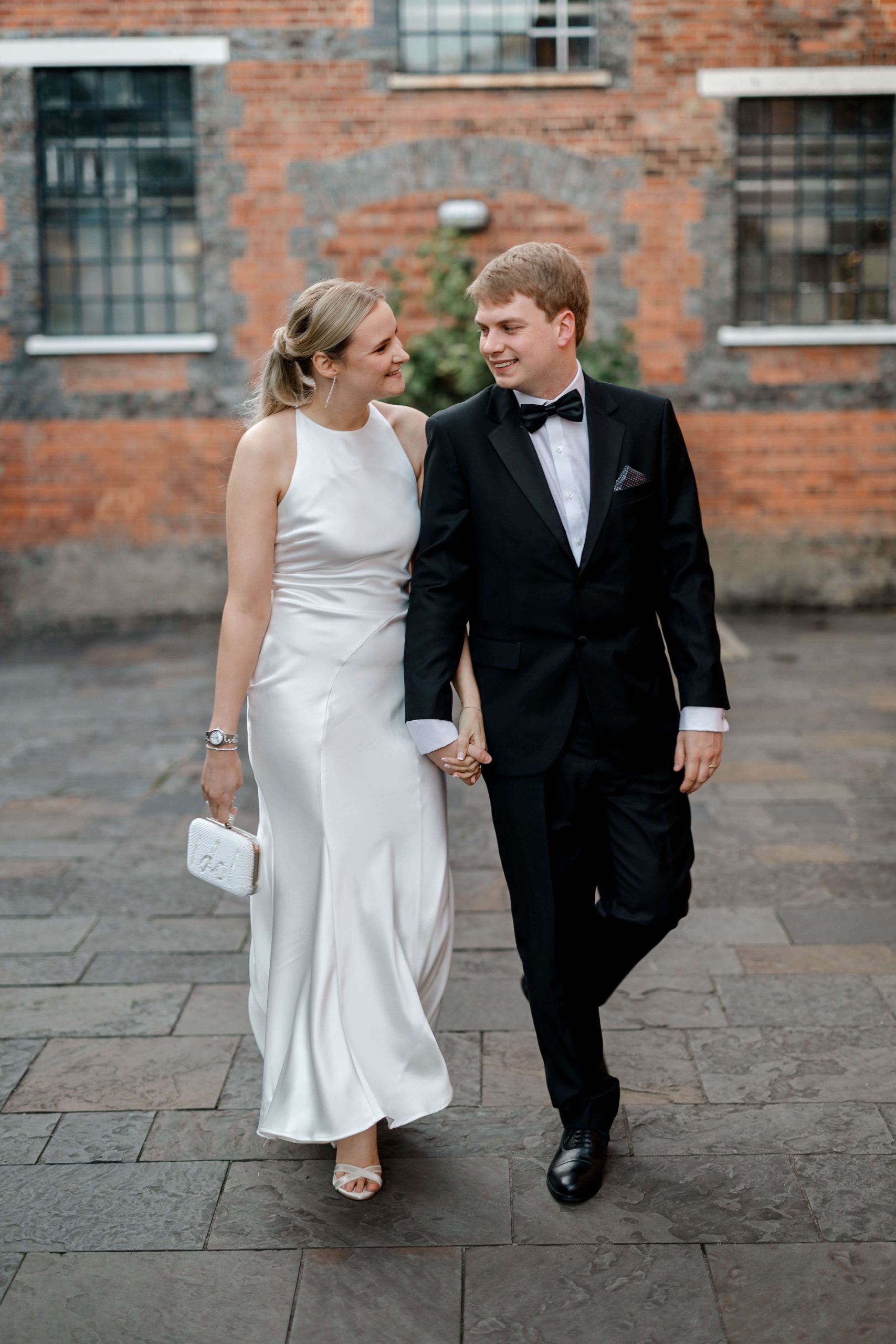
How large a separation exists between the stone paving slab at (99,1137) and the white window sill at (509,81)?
9.25m

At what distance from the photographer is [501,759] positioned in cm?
289

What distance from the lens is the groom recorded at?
2.82 meters

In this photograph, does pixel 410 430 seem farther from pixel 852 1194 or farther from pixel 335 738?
pixel 852 1194

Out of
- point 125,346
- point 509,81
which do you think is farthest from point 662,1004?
point 509,81

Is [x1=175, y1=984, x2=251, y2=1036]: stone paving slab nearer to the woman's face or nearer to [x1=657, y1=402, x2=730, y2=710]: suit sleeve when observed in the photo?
[x1=657, y1=402, x2=730, y2=710]: suit sleeve

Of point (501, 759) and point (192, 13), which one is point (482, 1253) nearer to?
point (501, 759)

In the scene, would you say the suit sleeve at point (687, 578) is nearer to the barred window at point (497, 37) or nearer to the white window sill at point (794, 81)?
the white window sill at point (794, 81)

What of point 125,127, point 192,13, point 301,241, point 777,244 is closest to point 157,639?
point 301,241

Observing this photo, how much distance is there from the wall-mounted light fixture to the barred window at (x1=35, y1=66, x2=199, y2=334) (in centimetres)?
200

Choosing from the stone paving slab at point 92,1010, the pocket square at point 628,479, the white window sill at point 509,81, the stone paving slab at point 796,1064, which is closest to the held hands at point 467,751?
the pocket square at point 628,479

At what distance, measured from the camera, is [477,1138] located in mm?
3139

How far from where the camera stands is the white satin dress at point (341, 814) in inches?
115

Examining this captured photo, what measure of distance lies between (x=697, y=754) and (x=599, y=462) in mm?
630

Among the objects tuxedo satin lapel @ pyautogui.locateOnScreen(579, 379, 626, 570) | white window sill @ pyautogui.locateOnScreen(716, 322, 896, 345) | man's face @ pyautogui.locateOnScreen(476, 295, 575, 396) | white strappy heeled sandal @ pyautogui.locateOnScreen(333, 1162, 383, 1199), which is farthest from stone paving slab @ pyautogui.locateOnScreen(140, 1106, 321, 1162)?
white window sill @ pyautogui.locateOnScreen(716, 322, 896, 345)
